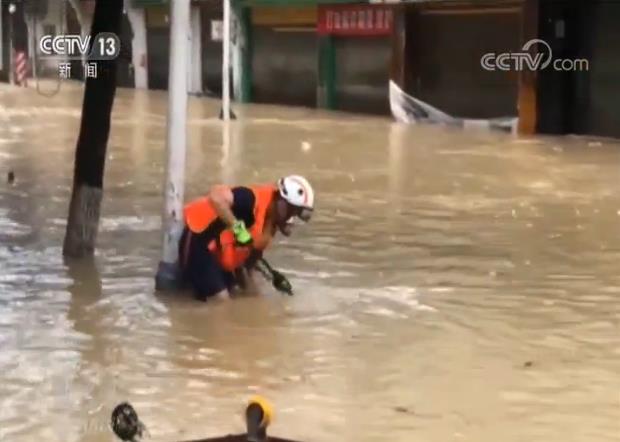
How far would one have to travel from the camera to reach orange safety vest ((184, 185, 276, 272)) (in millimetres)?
9352

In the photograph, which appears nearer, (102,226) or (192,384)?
(192,384)

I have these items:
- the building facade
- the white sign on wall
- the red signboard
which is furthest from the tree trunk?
the white sign on wall

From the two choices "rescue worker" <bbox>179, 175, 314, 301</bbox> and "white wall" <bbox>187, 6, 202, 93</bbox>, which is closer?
"rescue worker" <bbox>179, 175, 314, 301</bbox>

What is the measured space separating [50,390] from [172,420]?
0.91 m

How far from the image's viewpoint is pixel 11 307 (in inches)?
375

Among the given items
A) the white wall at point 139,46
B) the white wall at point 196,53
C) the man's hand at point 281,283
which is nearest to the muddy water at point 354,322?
the man's hand at point 281,283

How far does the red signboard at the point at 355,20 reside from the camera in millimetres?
32312

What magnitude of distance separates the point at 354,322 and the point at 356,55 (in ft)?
84.5

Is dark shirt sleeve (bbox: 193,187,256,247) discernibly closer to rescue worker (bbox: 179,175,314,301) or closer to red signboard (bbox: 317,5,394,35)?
rescue worker (bbox: 179,175,314,301)

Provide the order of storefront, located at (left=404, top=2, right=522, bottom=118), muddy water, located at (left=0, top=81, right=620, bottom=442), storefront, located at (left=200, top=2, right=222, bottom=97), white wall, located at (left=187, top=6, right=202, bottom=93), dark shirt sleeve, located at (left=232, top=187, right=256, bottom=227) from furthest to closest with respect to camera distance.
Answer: white wall, located at (left=187, top=6, right=202, bottom=93), storefront, located at (left=200, top=2, right=222, bottom=97), storefront, located at (left=404, top=2, right=522, bottom=118), dark shirt sleeve, located at (left=232, top=187, right=256, bottom=227), muddy water, located at (left=0, top=81, right=620, bottom=442)

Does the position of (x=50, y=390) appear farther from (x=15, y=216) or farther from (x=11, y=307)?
(x=15, y=216)

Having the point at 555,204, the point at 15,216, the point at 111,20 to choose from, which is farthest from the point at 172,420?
the point at 555,204

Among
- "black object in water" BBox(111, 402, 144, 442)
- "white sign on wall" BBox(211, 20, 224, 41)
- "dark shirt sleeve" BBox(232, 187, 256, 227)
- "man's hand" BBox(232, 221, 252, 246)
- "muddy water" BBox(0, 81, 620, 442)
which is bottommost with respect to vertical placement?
"muddy water" BBox(0, 81, 620, 442)

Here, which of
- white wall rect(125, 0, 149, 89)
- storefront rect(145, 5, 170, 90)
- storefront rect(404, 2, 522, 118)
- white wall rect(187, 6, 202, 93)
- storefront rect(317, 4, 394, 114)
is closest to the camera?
storefront rect(404, 2, 522, 118)
